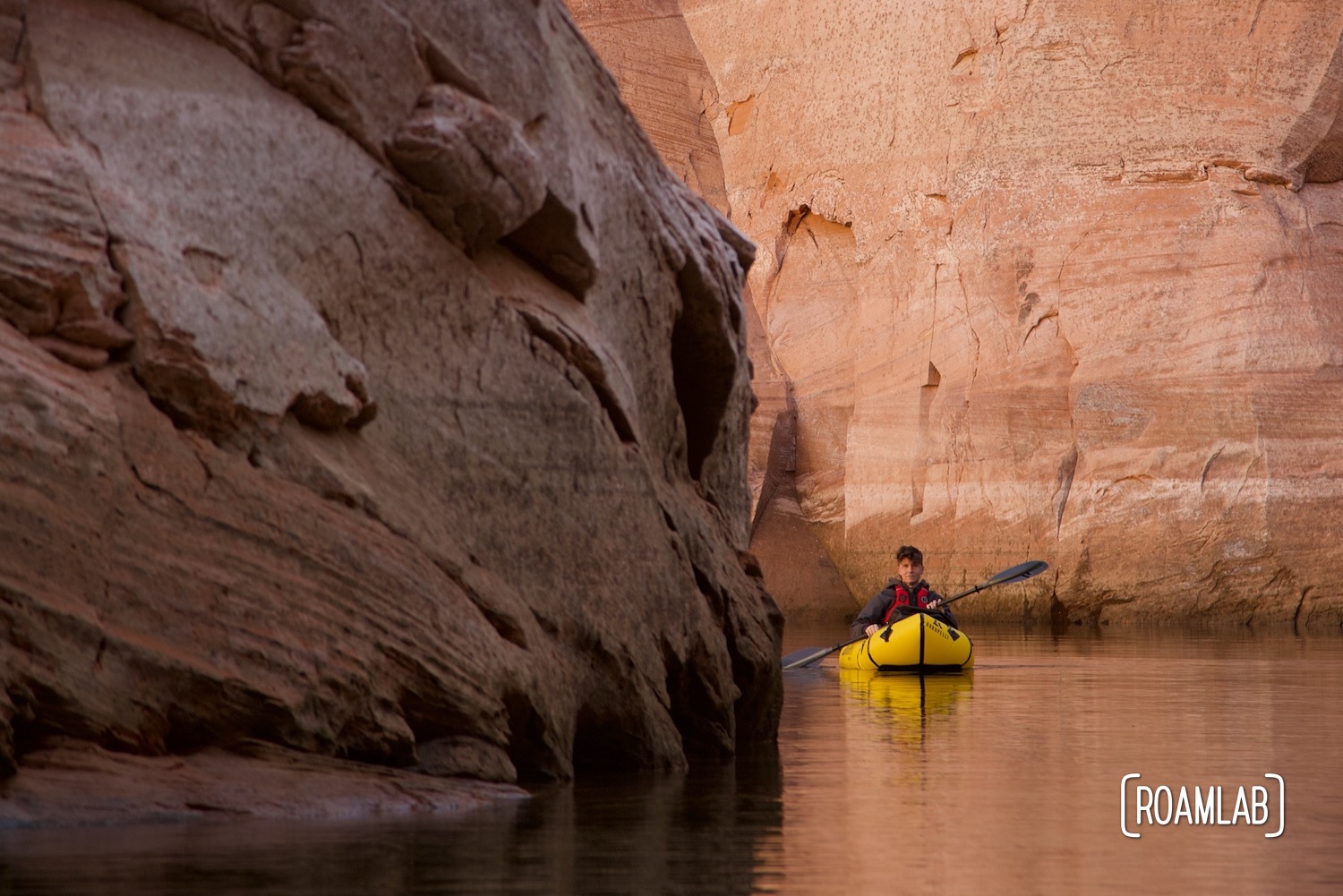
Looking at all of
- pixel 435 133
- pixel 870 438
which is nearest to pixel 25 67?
pixel 435 133

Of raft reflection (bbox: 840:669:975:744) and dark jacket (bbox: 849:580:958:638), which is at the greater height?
dark jacket (bbox: 849:580:958:638)

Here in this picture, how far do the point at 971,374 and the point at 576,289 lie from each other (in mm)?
17018

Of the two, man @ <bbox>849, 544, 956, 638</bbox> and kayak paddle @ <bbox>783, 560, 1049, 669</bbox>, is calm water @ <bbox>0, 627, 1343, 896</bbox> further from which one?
kayak paddle @ <bbox>783, 560, 1049, 669</bbox>

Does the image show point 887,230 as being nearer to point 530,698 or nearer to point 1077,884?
point 530,698

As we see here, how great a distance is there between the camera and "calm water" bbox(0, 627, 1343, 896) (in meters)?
5.06

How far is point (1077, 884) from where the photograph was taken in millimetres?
5066

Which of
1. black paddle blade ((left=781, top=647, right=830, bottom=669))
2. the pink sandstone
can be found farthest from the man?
the pink sandstone

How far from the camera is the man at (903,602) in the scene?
48.2ft

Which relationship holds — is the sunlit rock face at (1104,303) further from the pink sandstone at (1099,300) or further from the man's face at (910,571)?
the man's face at (910,571)

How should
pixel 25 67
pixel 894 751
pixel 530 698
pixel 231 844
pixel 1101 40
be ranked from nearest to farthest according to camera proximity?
pixel 231 844 < pixel 25 67 < pixel 530 698 < pixel 894 751 < pixel 1101 40

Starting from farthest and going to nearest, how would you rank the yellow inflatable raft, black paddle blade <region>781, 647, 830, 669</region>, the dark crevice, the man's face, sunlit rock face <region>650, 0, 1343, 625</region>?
sunlit rock face <region>650, 0, 1343, 625</region>
black paddle blade <region>781, 647, 830, 669</region>
the man's face
the yellow inflatable raft
the dark crevice

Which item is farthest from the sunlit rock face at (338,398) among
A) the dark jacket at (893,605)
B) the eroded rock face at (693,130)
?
the eroded rock face at (693,130)

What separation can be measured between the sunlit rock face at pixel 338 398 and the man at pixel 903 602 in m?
6.07

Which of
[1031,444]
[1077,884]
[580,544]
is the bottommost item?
[1077,884]
